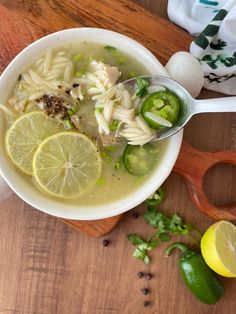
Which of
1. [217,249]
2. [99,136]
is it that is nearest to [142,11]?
[99,136]

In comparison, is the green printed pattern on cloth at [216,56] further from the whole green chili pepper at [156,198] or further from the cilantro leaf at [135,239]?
the cilantro leaf at [135,239]

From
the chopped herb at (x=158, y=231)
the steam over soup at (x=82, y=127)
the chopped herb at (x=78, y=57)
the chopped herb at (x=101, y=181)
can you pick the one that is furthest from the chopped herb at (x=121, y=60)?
the chopped herb at (x=158, y=231)

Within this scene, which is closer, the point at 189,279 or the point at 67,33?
the point at 67,33

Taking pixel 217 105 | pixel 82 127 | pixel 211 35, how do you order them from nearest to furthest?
pixel 217 105
pixel 82 127
pixel 211 35

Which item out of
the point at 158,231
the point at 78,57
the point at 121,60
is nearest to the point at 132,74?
the point at 121,60

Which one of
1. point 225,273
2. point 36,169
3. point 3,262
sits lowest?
point 3,262

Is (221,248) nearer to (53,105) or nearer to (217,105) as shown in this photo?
(217,105)

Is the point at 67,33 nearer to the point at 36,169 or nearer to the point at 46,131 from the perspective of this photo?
the point at 46,131
